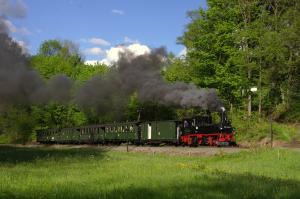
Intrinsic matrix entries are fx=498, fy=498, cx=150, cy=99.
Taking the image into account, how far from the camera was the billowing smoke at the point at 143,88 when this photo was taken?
147ft

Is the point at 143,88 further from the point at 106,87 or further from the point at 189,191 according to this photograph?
the point at 189,191

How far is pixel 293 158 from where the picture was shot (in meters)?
26.9

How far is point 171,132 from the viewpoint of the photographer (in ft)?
149

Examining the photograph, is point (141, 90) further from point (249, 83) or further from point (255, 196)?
point (255, 196)

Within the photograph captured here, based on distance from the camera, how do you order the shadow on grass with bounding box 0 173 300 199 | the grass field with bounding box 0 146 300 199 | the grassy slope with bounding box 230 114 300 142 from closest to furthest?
the shadow on grass with bounding box 0 173 300 199, the grass field with bounding box 0 146 300 199, the grassy slope with bounding box 230 114 300 142

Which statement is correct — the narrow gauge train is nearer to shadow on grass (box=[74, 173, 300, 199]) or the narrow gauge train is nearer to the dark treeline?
the dark treeline

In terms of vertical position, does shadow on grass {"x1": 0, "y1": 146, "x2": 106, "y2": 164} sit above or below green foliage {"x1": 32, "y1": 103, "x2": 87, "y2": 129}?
below

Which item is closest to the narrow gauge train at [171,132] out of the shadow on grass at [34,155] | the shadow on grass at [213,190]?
the shadow on grass at [34,155]

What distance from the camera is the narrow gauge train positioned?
43.4 meters

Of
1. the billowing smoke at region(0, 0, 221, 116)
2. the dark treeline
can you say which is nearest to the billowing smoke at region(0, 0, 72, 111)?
the billowing smoke at region(0, 0, 221, 116)

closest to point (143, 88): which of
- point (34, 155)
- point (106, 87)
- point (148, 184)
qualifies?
point (106, 87)

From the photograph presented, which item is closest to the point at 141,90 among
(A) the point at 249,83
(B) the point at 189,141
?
(B) the point at 189,141

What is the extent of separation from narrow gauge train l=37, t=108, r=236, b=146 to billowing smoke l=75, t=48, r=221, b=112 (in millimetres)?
1873

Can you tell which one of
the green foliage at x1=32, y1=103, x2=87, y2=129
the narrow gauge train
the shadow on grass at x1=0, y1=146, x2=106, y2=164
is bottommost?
the shadow on grass at x1=0, y1=146, x2=106, y2=164
